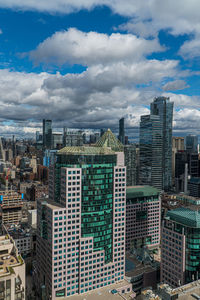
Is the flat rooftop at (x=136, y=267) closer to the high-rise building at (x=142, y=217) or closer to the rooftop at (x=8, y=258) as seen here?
the high-rise building at (x=142, y=217)

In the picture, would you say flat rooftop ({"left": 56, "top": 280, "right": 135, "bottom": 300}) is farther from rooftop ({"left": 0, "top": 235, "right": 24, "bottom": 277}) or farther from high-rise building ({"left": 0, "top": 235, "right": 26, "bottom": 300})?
high-rise building ({"left": 0, "top": 235, "right": 26, "bottom": 300})

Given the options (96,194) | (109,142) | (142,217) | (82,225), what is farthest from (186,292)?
(142,217)

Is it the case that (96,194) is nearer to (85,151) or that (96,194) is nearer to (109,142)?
(85,151)

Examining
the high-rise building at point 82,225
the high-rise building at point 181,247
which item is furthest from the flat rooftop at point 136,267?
the high-rise building at point 82,225

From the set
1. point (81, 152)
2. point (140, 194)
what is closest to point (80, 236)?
point (81, 152)

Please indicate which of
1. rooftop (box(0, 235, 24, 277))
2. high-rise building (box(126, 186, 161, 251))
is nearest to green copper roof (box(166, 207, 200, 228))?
high-rise building (box(126, 186, 161, 251))

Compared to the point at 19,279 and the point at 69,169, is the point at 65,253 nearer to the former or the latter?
the point at 69,169

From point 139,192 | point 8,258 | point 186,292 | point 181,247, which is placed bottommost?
point 186,292
